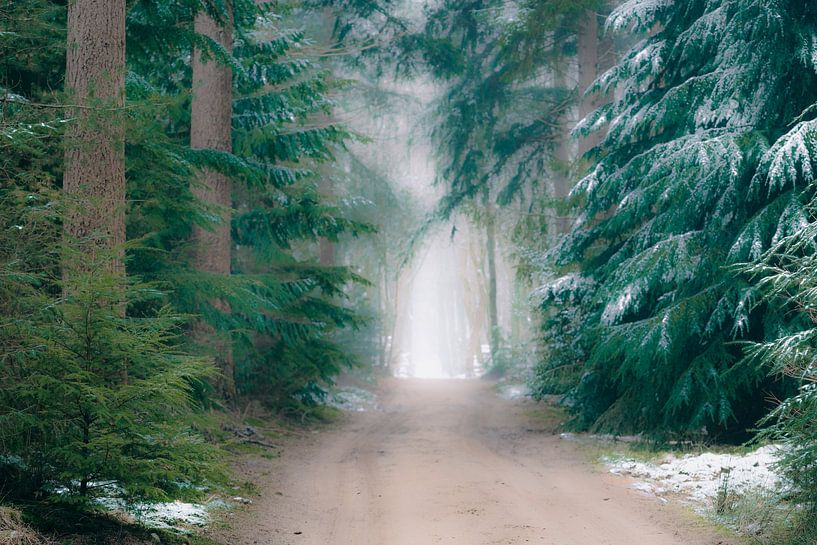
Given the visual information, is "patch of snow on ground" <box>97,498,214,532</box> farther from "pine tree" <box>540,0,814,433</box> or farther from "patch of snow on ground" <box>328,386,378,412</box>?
"patch of snow on ground" <box>328,386,378,412</box>

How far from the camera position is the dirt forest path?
21.4 ft

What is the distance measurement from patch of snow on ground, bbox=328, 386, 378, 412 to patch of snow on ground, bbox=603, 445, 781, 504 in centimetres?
1024

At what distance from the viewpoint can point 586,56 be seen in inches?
661

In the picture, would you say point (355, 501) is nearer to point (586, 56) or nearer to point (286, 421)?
point (286, 421)

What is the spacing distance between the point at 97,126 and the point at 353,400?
14338 millimetres

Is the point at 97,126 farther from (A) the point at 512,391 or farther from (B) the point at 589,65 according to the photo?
(A) the point at 512,391

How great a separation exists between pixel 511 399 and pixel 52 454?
17.5 metres

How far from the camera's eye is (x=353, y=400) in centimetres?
2003

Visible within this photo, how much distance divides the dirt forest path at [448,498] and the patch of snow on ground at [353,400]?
4.79 m

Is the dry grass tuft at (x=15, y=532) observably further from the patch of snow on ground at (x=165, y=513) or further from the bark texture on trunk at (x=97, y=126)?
the bark texture on trunk at (x=97, y=126)

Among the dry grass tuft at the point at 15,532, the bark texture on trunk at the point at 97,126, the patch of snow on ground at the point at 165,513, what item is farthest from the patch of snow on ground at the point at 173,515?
the bark texture on trunk at the point at 97,126

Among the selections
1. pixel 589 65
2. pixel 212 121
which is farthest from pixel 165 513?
pixel 589 65

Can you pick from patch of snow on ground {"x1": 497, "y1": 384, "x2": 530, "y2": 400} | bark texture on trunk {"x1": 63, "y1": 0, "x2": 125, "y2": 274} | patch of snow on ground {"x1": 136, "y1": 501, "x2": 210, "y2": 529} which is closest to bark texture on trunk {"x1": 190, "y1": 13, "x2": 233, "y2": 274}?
bark texture on trunk {"x1": 63, "y1": 0, "x2": 125, "y2": 274}

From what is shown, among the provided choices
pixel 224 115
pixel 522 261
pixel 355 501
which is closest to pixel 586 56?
pixel 522 261
